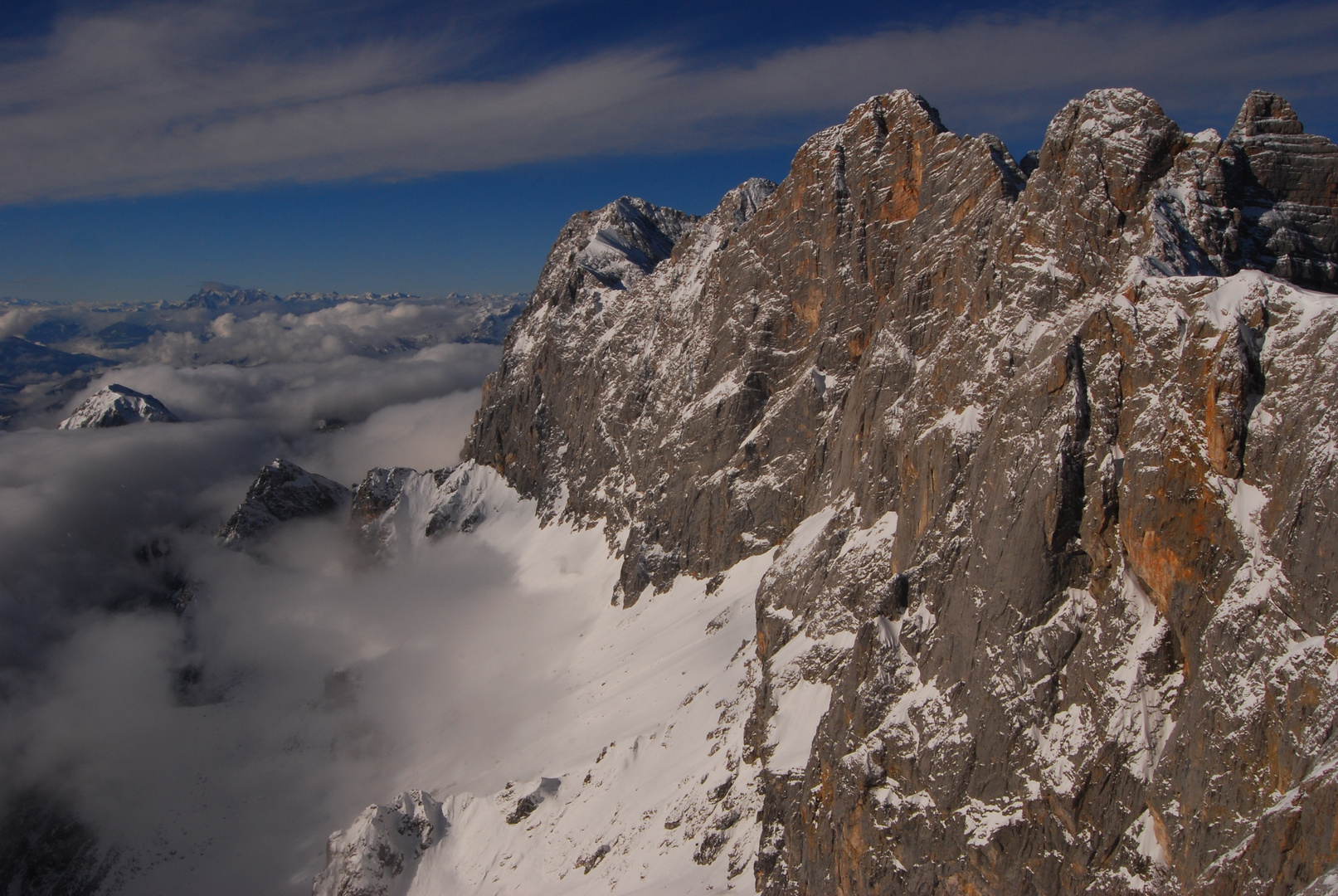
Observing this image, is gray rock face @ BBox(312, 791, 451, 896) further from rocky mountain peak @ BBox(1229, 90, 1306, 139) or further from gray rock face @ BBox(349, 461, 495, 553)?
rocky mountain peak @ BBox(1229, 90, 1306, 139)

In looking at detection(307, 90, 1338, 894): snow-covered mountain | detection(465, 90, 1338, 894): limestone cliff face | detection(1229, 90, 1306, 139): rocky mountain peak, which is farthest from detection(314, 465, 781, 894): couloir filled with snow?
detection(1229, 90, 1306, 139): rocky mountain peak

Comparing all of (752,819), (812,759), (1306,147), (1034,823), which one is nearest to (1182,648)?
(1034,823)

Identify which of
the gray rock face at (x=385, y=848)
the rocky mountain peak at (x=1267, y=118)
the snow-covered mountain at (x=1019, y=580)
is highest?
the rocky mountain peak at (x=1267, y=118)

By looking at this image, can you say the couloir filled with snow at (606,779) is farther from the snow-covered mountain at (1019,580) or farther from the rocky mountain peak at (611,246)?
the rocky mountain peak at (611,246)

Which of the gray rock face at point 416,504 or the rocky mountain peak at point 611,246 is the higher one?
the rocky mountain peak at point 611,246

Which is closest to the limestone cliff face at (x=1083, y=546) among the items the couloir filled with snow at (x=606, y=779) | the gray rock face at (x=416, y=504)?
the couloir filled with snow at (x=606, y=779)

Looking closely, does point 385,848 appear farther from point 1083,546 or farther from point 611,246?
point 611,246
